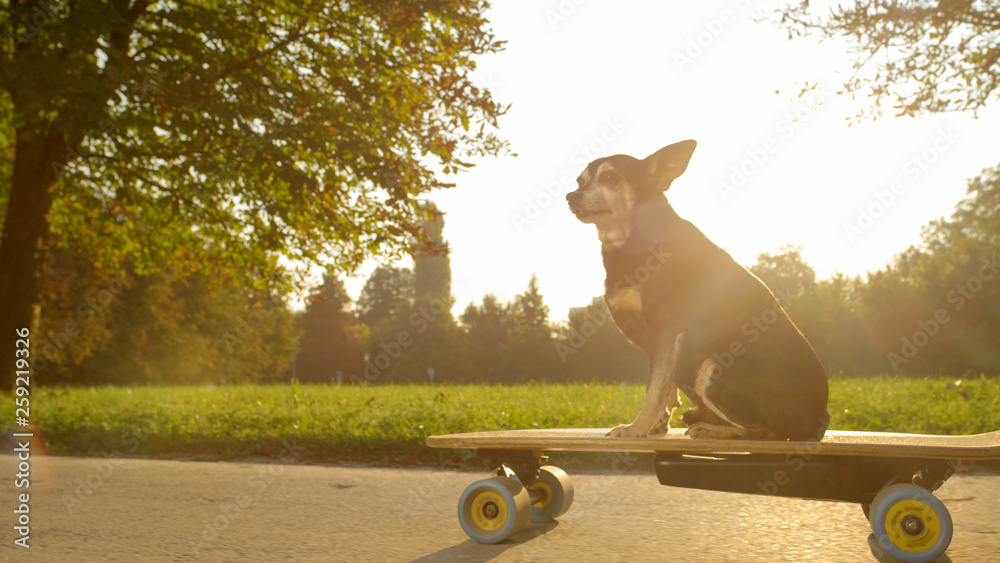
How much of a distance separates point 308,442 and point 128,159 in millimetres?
5875

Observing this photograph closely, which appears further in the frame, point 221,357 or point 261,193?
point 221,357

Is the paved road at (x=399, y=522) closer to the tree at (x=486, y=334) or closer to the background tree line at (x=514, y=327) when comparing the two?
the background tree line at (x=514, y=327)

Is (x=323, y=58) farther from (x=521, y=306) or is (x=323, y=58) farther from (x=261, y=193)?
(x=521, y=306)

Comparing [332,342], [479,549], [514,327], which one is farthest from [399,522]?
[332,342]

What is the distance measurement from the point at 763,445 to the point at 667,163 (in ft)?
5.07

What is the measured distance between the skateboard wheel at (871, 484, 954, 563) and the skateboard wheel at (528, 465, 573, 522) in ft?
5.55

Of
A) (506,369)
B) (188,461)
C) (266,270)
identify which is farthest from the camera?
(506,369)

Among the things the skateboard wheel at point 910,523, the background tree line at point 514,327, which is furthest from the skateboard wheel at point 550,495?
the background tree line at point 514,327

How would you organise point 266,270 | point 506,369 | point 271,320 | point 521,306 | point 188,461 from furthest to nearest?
point 271,320, point 521,306, point 506,369, point 266,270, point 188,461

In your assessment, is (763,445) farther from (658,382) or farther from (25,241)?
(25,241)

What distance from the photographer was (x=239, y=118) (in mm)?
8719

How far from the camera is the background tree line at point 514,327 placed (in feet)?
100.0

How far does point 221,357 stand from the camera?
1948 inches

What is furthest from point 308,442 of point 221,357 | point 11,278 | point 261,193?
point 221,357
